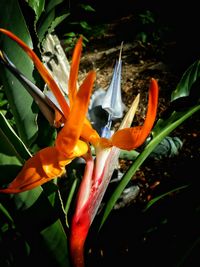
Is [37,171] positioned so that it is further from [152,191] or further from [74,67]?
[152,191]

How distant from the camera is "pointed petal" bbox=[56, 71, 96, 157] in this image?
0.33m

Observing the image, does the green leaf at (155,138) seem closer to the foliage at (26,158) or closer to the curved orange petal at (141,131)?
the foliage at (26,158)

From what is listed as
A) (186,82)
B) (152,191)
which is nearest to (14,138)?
(186,82)

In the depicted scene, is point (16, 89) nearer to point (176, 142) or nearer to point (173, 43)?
point (176, 142)

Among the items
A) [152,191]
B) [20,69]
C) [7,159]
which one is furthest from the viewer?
[152,191]

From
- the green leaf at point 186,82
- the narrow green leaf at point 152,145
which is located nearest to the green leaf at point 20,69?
the narrow green leaf at point 152,145

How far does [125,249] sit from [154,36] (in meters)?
2.22

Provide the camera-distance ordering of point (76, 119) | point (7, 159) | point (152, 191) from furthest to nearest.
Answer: point (152, 191) < point (7, 159) < point (76, 119)

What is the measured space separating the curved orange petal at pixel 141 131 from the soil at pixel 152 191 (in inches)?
7.6

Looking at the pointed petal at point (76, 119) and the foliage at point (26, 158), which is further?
the foliage at point (26, 158)

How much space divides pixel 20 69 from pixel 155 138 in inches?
14.0

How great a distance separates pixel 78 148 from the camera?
406mm

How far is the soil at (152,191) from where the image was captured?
0.54 metres

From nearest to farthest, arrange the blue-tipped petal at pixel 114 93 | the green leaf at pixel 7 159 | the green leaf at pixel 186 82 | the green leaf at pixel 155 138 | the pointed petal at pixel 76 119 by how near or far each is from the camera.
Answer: the pointed petal at pixel 76 119
the green leaf at pixel 7 159
the blue-tipped petal at pixel 114 93
the green leaf at pixel 155 138
the green leaf at pixel 186 82
